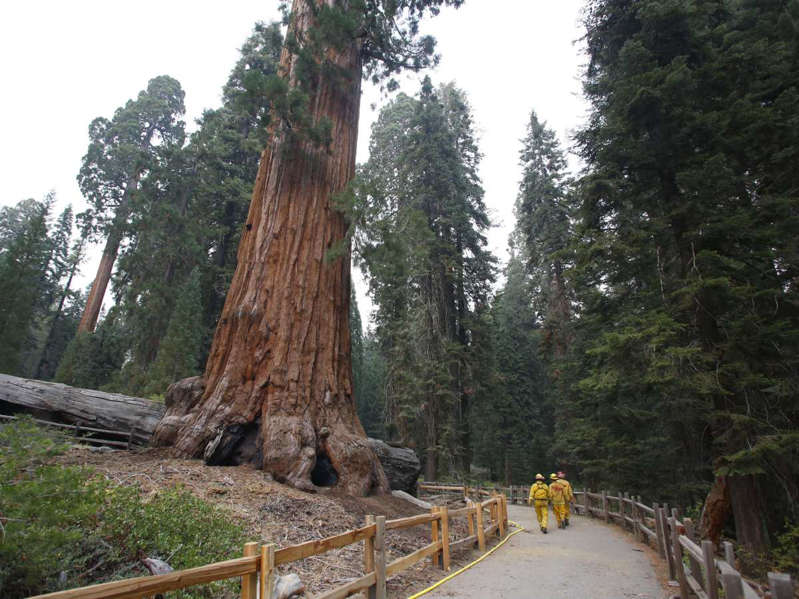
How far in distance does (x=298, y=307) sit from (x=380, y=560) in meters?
4.44

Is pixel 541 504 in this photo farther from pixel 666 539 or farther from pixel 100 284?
pixel 100 284

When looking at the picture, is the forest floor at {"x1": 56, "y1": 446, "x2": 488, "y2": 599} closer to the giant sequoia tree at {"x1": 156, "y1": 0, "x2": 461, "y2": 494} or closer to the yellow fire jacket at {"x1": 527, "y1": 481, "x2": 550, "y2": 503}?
the giant sequoia tree at {"x1": 156, "y1": 0, "x2": 461, "y2": 494}

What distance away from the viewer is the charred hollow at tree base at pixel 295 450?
6.62 meters

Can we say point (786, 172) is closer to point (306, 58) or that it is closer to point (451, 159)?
point (306, 58)

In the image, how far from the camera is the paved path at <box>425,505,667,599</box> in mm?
5277

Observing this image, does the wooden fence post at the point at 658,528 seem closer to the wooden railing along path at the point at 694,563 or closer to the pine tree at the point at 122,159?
the wooden railing along path at the point at 694,563

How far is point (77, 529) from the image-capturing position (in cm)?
334

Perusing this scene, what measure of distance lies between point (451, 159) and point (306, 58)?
51.0 feet

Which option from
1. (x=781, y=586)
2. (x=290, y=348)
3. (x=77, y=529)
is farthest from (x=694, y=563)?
(x=290, y=348)

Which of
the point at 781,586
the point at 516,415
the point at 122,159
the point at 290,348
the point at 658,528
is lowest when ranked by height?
the point at 658,528

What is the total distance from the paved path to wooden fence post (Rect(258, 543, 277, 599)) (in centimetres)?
260

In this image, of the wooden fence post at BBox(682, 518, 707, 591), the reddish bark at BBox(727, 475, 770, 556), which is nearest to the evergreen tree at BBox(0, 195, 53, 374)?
the wooden fence post at BBox(682, 518, 707, 591)

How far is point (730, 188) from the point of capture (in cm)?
798

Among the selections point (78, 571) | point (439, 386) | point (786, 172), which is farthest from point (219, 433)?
point (439, 386)
